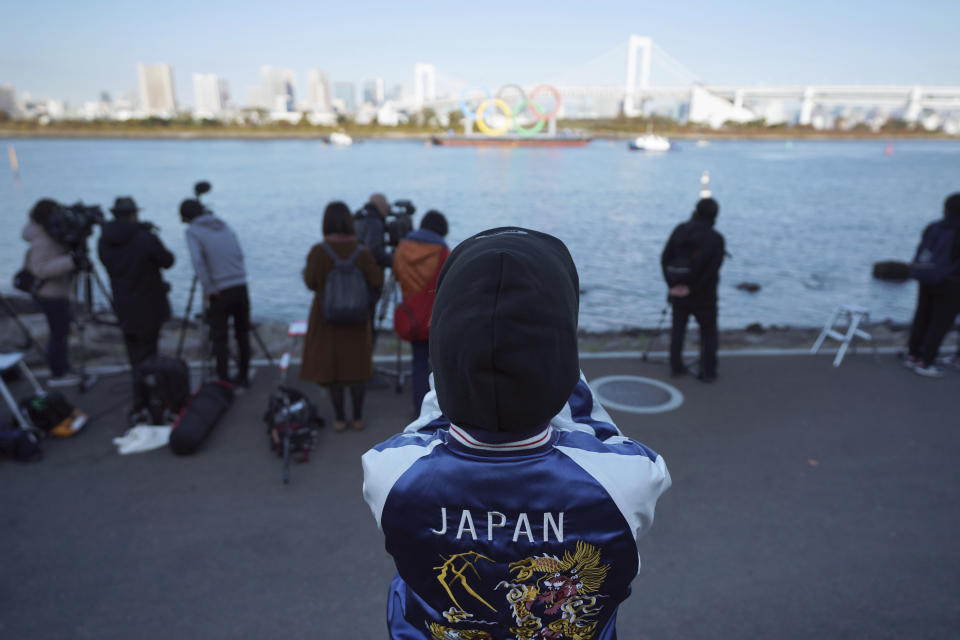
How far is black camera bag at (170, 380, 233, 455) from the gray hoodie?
2.68 ft

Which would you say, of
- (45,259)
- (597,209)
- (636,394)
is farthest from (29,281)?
(597,209)

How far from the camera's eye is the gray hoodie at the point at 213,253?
4.77 metres

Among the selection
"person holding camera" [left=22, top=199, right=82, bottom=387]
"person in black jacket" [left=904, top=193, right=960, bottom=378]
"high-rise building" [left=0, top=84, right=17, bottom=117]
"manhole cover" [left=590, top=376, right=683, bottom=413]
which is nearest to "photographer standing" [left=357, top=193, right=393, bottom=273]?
"manhole cover" [left=590, top=376, right=683, bottom=413]

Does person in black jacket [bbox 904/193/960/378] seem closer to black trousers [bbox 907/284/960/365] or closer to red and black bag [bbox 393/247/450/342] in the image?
black trousers [bbox 907/284/960/365]

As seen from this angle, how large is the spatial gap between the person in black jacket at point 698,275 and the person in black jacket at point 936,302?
1922 millimetres

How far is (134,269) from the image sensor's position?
4602 millimetres

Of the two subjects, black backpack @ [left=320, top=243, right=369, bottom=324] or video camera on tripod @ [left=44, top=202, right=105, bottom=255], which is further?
video camera on tripod @ [left=44, top=202, right=105, bottom=255]

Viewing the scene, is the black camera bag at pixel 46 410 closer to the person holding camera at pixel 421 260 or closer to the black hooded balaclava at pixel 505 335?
the person holding camera at pixel 421 260

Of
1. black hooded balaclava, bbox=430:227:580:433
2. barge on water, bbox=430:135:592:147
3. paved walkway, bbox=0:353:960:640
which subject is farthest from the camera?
barge on water, bbox=430:135:592:147

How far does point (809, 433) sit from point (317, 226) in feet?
73.6

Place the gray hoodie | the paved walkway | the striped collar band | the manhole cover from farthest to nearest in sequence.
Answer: the manhole cover, the gray hoodie, the paved walkway, the striped collar band

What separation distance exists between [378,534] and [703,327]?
3.66m

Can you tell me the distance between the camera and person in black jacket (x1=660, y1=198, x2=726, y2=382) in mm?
5242

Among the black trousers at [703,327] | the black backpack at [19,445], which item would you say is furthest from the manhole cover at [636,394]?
the black backpack at [19,445]
